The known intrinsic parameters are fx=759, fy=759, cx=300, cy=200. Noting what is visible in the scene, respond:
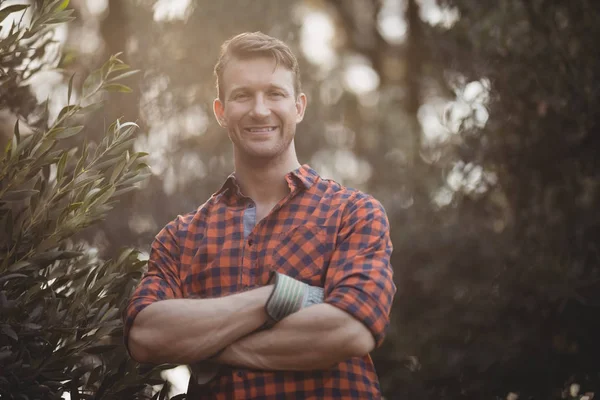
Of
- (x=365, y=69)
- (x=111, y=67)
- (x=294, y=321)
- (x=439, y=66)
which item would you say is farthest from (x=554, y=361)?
(x=365, y=69)

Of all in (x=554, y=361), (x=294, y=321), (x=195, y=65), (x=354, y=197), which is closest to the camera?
(x=294, y=321)

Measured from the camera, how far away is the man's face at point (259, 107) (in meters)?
3.70

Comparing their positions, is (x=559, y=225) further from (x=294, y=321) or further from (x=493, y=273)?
(x=294, y=321)

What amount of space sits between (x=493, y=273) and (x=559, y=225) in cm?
83

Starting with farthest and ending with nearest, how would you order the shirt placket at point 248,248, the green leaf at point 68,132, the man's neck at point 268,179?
the man's neck at point 268,179 → the shirt placket at point 248,248 → the green leaf at point 68,132

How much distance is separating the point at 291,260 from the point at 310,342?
476mm

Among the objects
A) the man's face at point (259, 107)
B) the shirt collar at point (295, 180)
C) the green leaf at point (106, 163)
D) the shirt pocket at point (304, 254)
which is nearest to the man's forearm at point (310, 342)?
the shirt pocket at point (304, 254)

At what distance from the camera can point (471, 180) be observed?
8328mm

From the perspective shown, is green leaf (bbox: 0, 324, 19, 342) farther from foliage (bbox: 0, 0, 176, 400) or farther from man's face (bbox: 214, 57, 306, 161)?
man's face (bbox: 214, 57, 306, 161)

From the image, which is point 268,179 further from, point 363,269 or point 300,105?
point 363,269

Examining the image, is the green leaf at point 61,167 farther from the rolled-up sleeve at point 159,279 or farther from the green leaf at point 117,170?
the rolled-up sleeve at point 159,279

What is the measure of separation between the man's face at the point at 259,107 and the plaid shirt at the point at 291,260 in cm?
20

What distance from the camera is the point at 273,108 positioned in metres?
3.71

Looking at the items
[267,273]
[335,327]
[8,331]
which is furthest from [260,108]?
[8,331]
